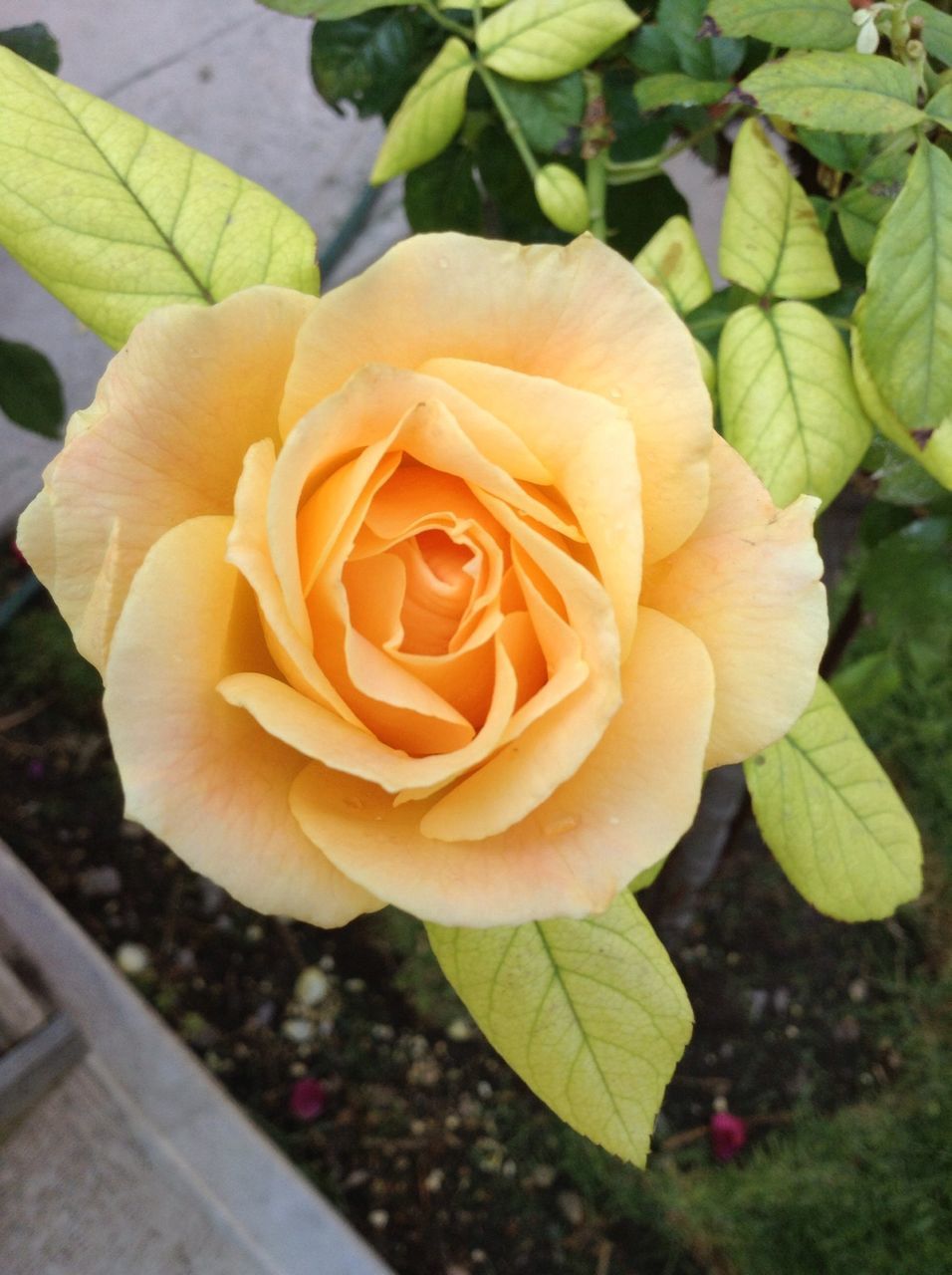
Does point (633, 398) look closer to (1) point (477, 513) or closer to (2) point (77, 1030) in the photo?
(1) point (477, 513)

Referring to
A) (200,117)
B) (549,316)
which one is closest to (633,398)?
(549,316)

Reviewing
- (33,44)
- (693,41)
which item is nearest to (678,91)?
(693,41)

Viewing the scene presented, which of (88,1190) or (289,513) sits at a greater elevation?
(289,513)

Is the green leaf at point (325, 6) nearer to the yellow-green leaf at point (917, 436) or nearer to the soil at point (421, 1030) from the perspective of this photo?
the yellow-green leaf at point (917, 436)

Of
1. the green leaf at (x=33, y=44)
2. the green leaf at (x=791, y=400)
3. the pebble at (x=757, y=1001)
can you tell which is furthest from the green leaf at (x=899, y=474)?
the pebble at (x=757, y=1001)

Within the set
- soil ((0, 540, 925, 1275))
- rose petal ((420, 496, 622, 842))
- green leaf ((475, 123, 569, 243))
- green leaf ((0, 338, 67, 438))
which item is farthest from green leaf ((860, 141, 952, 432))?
soil ((0, 540, 925, 1275))

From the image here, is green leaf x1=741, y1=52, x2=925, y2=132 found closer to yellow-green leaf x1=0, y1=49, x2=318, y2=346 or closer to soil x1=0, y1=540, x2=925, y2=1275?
yellow-green leaf x1=0, y1=49, x2=318, y2=346

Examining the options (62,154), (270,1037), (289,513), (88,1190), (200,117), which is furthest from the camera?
(200,117)
